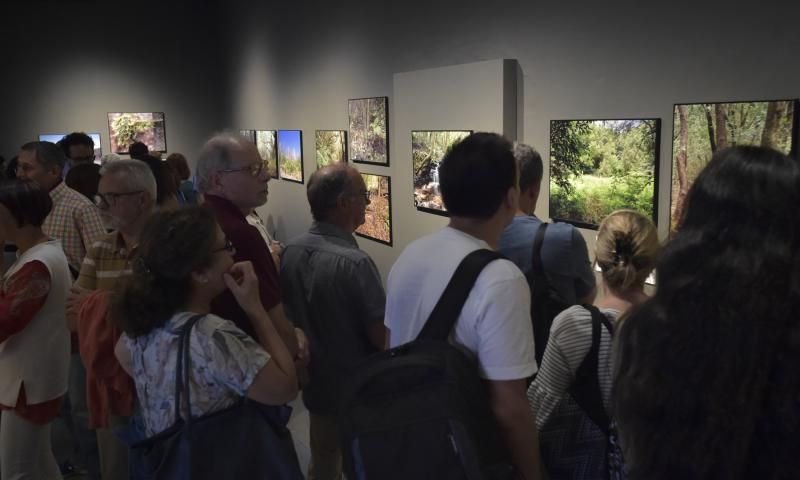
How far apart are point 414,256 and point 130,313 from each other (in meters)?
0.81

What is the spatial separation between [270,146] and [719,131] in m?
6.78

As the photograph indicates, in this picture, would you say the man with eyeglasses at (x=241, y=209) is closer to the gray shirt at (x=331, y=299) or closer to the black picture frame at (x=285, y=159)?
the gray shirt at (x=331, y=299)

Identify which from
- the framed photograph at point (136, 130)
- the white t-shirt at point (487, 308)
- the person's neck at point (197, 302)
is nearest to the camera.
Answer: the white t-shirt at point (487, 308)

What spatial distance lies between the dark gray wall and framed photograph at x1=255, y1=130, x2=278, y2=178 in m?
1.91

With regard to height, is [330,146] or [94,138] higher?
[94,138]

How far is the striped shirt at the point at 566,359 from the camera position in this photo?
1.70 meters

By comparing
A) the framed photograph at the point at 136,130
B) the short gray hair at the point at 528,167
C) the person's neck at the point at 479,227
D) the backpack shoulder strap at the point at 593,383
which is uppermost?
the framed photograph at the point at 136,130

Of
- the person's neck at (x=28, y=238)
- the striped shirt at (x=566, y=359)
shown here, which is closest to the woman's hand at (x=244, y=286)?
the striped shirt at (x=566, y=359)

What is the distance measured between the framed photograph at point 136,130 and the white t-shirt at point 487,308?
9.55 meters

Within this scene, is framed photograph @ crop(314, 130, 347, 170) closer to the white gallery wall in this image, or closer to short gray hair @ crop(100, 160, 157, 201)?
the white gallery wall

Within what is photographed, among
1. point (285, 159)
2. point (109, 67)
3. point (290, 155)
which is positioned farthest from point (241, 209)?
point (109, 67)

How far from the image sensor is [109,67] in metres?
9.95

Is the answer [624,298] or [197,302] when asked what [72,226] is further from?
[624,298]

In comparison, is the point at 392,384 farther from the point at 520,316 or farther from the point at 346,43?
the point at 346,43
